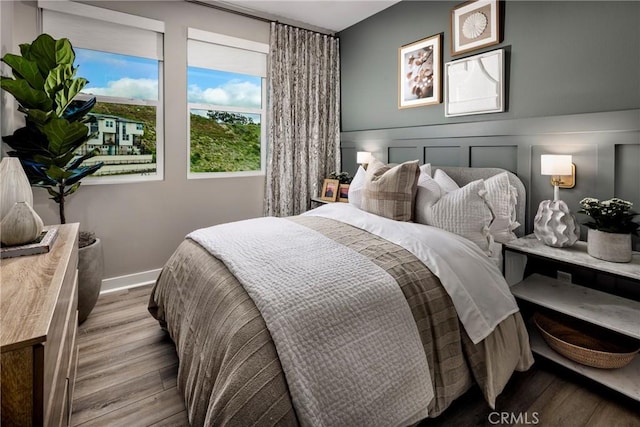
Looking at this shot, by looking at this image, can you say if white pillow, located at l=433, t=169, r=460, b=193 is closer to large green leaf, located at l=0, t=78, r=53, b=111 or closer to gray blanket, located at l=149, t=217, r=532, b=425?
gray blanket, located at l=149, t=217, r=532, b=425

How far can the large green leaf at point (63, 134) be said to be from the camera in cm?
225

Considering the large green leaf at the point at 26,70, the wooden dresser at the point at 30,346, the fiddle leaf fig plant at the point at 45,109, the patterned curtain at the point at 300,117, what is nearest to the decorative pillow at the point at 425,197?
the patterned curtain at the point at 300,117

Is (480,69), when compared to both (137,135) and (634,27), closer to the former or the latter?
(634,27)

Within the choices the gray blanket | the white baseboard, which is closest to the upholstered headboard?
the gray blanket

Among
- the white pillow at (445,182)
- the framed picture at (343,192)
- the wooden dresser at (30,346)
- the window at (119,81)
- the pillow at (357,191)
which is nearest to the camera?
the wooden dresser at (30,346)

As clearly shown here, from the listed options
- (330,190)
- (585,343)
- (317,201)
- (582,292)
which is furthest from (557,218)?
(317,201)

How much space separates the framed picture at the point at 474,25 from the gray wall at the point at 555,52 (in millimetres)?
70

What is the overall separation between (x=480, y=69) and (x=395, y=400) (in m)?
2.55

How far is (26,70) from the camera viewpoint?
223 centimetres

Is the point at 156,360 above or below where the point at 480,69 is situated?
below

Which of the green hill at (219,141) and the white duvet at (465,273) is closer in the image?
the white duvet at (465,273)

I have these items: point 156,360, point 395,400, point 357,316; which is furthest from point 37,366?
point 156,360

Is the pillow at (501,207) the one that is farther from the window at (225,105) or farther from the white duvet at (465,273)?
the window at (225,105)

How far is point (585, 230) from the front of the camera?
2.28 metres
